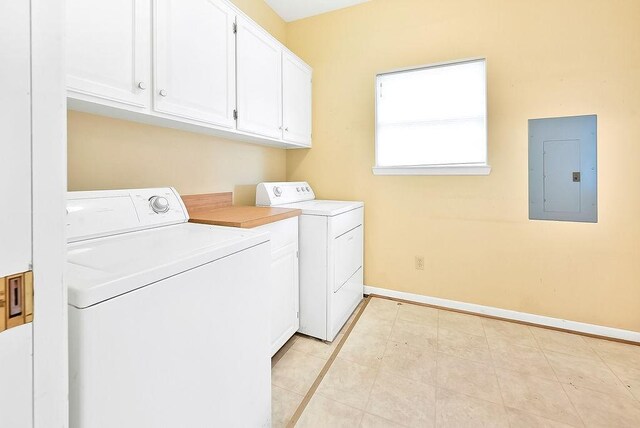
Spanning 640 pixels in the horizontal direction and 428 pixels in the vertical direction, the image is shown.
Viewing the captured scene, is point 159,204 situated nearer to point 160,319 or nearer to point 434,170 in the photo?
point 160,319

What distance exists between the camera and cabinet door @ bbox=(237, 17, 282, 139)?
1.81 meters

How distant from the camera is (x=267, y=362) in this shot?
1.20m

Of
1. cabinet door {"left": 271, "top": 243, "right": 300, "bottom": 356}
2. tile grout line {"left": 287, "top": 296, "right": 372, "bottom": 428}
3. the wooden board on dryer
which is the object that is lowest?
tile grout line {"left": 287, "top": 296, "right": 372, "bottom": 428}

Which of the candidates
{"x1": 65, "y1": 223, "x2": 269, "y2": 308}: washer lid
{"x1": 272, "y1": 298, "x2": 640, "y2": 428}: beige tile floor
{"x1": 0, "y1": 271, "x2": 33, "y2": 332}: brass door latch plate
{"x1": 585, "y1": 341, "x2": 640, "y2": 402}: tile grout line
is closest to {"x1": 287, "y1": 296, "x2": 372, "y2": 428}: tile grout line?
{"x1": 272, "y1": 298, "x2": 640, "y2": 428}: beige tile floor

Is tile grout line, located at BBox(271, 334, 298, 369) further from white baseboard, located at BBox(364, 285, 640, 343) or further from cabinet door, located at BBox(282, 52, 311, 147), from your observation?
cabinet door, located at BBox(282, 52, 311, 147)

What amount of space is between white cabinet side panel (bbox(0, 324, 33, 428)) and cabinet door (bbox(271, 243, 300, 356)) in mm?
1185

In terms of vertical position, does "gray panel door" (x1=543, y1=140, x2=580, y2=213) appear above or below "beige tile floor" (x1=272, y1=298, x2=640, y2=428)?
above

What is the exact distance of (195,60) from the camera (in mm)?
1484

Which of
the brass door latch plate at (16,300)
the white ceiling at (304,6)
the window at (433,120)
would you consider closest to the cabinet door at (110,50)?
the brass door latch plate at (16,300)

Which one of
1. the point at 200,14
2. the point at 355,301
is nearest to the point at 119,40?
the point at 200,14

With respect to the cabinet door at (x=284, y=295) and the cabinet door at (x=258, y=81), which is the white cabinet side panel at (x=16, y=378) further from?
the cabinet door at (x=258, y=81)

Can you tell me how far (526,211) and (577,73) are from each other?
0.98 meters

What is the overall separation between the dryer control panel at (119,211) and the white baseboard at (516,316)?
6.17 feet

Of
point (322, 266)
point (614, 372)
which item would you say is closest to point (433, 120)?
point (322, 266)
